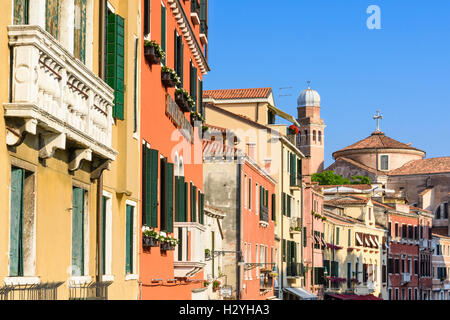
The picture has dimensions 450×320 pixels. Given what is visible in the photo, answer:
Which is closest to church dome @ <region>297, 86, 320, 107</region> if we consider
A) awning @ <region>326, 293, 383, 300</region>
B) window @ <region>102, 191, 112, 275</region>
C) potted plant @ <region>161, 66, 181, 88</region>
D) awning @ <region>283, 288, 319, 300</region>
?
awning @ <region>326, 293, 383, 300</region>

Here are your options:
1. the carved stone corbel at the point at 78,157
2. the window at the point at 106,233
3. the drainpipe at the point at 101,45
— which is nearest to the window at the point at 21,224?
the carved stone corbel at the point at 78,157

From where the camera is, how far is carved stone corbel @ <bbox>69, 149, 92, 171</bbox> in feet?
35.8

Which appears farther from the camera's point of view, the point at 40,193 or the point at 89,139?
the point at 89,139

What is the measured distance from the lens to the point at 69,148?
35.8ft

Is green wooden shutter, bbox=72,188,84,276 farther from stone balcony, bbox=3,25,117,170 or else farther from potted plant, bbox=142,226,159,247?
potted plant, bbox=142,226,159,247

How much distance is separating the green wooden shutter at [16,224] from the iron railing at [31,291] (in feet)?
0.61

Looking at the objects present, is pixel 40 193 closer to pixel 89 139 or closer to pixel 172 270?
pixel 89 139

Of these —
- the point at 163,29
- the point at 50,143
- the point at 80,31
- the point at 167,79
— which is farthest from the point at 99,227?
the point at 163,29

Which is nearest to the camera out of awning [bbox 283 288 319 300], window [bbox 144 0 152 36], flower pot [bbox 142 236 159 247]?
flower pot [bbox 142 236 159 247]

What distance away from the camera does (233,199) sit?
32500 mm

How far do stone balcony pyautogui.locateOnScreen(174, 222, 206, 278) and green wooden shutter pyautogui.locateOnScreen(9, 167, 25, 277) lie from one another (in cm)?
984

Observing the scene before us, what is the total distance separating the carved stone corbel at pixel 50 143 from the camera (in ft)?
31.5
